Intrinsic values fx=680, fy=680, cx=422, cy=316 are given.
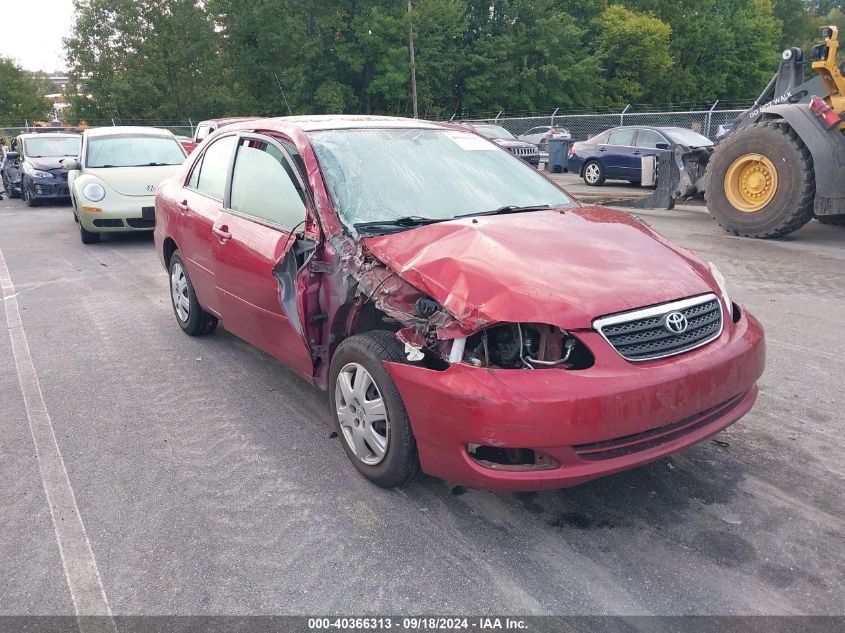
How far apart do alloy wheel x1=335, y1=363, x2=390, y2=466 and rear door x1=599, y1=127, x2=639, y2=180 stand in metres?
15.2

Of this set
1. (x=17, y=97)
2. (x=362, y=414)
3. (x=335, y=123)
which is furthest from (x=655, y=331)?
(x=17, y=97)

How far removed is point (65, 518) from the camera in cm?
308

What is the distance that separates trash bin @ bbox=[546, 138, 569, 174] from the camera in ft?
70.9

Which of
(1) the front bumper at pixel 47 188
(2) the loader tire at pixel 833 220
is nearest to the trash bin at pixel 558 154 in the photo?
(2) the loader tire at pixel 833 220

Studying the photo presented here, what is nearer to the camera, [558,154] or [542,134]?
[558,154]

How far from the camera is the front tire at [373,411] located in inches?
115

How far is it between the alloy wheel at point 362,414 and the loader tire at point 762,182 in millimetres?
7585

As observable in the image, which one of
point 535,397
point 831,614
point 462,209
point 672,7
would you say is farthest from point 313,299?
point 672,7

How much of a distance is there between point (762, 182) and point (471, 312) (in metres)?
8.10

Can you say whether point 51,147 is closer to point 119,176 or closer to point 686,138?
point 119,176

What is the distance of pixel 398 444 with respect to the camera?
2.95 metres

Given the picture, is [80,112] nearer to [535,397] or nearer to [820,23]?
[535,397]

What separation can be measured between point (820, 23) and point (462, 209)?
79.9 metres

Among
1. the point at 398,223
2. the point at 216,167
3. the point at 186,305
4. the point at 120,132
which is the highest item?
the point at 120,132
